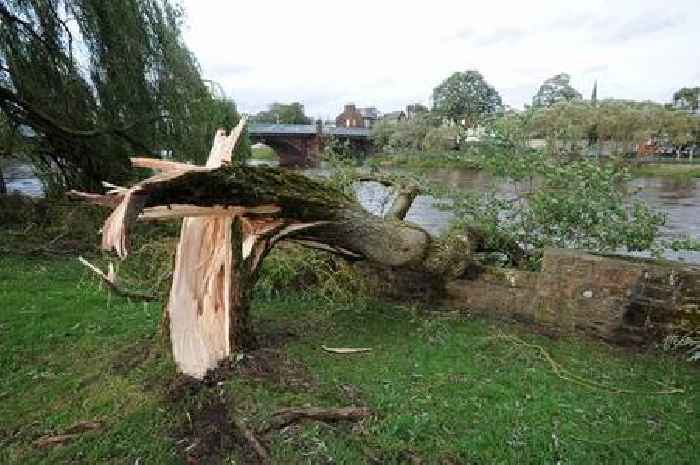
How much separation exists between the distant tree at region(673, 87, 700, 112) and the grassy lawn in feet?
186

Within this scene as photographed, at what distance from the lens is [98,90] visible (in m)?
9.38

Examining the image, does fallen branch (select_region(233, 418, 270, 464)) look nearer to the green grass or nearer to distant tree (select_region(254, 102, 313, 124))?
the green grass

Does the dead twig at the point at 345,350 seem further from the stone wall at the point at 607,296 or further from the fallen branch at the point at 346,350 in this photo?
the stone wall at the point at 607,296

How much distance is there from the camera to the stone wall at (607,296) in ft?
15.7

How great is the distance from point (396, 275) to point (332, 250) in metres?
1.12

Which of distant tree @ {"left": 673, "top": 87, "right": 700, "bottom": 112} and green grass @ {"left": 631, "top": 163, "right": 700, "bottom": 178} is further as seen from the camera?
distant tree @ {"left": 673, "top": 87, "right": 700, "bottom": 112}

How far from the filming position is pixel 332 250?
5625 millimetres

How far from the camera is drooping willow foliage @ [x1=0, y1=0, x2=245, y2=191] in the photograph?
891 centimetres

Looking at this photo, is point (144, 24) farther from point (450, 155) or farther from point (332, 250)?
point (332, 250)

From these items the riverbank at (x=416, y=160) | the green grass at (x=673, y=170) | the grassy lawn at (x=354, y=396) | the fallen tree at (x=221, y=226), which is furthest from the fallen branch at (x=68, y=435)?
the green grass at (x=673, y=170)

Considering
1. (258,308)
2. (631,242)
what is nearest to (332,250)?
(258,308)

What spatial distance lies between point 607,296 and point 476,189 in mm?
3158

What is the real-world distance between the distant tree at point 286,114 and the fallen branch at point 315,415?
5249cm

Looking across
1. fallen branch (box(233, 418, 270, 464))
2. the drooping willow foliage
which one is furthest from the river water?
fallen branch (box(233, 418, 270, 464))
